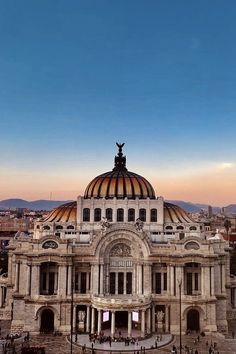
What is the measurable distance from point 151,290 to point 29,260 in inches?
684

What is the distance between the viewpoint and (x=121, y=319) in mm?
62188

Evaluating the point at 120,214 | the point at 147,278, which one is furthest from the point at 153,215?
the point at 147,278

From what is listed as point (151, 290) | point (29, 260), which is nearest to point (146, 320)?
point (151, 290)

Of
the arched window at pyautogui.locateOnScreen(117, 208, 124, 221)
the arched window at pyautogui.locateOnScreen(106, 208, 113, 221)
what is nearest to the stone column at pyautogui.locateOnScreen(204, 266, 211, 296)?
the arched window at pyautogui.locateOnScreen(117, 208, 124, 221)

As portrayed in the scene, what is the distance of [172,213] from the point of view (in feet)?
238

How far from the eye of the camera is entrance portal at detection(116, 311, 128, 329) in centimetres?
6169

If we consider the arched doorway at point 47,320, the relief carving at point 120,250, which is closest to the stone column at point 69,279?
the arched doorway at point 47,320

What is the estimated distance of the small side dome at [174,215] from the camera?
235ft

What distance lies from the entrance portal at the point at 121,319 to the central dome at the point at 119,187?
60.0 ft

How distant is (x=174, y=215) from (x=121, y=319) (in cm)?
1906

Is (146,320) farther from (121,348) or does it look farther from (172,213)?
(172,213)

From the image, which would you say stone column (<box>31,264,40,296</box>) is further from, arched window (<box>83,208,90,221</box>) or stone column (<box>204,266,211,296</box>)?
stone column (<box>204,266,211,296</box>)

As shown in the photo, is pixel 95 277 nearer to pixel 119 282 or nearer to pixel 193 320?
pixel 119 282

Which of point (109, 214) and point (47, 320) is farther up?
point (109, 214)
